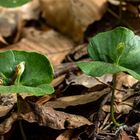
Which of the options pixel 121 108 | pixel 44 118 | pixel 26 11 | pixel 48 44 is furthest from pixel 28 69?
pixel 26 11

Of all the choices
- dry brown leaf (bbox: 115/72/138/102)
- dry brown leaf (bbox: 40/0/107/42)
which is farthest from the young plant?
dry brown leaf (bbox: 40/0/107/42)

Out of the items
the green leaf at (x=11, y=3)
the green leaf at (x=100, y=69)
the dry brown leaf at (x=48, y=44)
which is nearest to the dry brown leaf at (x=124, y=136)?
the green leaf at (x=100, y=69)

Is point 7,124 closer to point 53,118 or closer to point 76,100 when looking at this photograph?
point 53,118

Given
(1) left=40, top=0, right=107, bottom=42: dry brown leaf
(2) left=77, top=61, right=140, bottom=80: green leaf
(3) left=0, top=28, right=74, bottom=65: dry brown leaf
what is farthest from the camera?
(1) left=40, top=0, right=107, bottom=42: dry brown leaf

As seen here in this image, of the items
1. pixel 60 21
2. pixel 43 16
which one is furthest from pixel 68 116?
pixel 43 16

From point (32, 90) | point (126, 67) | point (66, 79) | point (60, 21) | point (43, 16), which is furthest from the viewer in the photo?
point (43, 16)

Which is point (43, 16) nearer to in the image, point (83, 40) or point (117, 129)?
point (83, 40)

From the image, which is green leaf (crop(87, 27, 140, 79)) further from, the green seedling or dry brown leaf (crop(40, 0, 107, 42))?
dry brown leaf (crop(40, 0, 107, 42))
